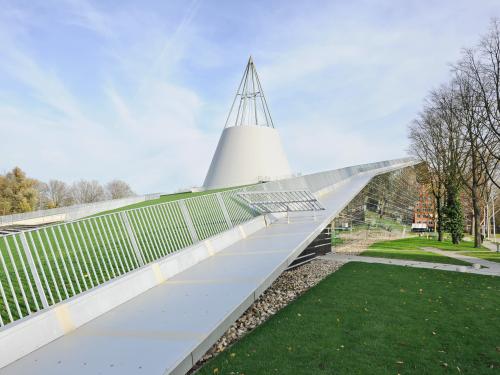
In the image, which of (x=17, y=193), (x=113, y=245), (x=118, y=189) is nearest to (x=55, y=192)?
(x=118, y=189)

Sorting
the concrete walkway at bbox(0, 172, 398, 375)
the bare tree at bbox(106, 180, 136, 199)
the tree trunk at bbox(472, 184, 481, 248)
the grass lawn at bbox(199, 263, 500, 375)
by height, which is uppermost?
the bare tree at bbox(106, 180, 136, 199)

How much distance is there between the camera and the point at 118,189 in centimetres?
7688

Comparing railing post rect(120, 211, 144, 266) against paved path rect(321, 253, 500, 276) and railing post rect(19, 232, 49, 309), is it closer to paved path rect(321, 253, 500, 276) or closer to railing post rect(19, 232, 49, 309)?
railing post rect(19, 232, 49, 309)

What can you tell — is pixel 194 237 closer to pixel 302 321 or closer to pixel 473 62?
pixel 302 321

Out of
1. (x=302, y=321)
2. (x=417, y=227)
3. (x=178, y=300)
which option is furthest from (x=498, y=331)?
(x=417, y=227)

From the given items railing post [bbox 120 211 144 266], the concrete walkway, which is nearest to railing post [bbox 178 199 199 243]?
the concrete walkway

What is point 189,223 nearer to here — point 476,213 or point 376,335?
point 376,335

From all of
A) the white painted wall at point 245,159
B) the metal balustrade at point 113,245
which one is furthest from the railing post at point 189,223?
the white painted wall at point 245,159

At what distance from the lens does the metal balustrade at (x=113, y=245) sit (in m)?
5.37

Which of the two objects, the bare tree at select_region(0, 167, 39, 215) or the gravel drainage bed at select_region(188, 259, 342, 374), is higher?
the bare tree at select_region(0, 167, 39, 215)

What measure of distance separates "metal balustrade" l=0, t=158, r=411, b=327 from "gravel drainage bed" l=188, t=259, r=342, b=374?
2085 mm

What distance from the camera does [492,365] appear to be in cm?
545

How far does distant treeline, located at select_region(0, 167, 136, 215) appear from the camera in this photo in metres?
47.6

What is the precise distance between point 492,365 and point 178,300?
4.89 m
